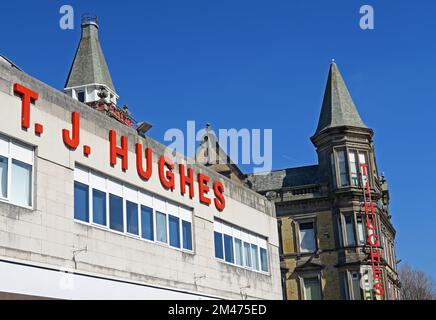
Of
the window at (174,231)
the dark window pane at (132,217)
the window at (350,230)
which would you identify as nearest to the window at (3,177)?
the dark window pane at (132,217)

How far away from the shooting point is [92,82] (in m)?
66.2

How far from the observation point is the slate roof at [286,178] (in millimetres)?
55125

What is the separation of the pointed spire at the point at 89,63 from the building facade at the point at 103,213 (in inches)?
1527

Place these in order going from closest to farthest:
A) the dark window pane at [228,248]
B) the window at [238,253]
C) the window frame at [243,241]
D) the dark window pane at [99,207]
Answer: the dark window pane at [99,207]
the window frame at [243,241]
the dark window pane at [228,248]
the window at [238,253]

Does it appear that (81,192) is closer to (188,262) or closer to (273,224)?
(188,262)

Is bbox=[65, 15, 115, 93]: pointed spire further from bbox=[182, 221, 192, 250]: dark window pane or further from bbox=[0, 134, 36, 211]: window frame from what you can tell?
bbox=[0, 134, 36, 211]: window frame

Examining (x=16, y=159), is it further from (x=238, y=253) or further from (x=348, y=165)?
(x=348, y=165)

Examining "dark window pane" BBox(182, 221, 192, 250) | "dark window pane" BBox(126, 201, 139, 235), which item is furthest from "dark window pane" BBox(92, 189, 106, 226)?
"dark window pane" BBox(182, 221, 192, 250)

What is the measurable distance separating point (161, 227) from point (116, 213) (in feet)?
9.88

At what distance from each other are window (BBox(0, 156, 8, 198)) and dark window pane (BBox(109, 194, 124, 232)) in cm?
479

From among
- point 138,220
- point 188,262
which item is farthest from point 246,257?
point 138,220

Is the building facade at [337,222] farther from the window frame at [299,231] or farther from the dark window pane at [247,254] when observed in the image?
the dark window pane at [247,254]

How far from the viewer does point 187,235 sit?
2712 cm

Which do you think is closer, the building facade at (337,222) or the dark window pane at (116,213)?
the dark window pane at (116,213)
